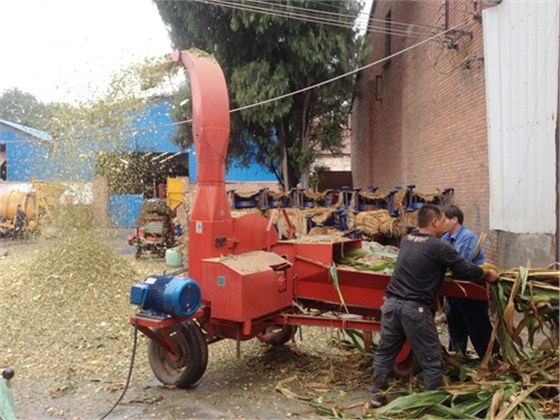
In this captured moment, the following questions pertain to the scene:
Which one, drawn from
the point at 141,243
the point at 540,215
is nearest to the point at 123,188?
the point at 141,243

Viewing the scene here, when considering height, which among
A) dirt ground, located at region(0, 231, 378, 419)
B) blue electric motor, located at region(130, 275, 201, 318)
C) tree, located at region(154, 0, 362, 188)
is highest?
tree, located at region(154, 0, 362, 188)

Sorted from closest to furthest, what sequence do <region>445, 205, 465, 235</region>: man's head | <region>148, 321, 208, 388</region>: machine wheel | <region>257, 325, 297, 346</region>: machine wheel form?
<region>148, 321, 208, 388</region>: machine wheel → <region>445, 205, 465, 235</region>: man's head → <region>257, 325, 297, 346</region>: machine wheel

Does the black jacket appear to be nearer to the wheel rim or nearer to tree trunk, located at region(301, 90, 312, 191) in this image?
the wheel rim

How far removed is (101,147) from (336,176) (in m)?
13.7

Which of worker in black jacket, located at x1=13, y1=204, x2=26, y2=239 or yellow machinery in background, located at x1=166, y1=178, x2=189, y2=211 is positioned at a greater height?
yellow machinery in background, located at x1=166, y1=178, x2=189, y2=211

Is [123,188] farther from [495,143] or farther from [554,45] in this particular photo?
[554,45]

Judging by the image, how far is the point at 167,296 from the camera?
3.99 meters

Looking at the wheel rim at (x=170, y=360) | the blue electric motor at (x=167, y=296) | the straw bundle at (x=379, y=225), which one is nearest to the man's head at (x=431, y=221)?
the blue electric motor at (x=167, y=296)

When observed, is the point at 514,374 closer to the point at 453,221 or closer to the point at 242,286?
the point at 453,221

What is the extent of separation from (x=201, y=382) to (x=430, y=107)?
7996 mm

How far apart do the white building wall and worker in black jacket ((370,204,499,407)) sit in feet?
9.28

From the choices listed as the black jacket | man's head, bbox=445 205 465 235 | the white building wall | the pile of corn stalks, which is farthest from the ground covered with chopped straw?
the white building wall

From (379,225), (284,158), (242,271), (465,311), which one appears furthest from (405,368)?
(284,158)

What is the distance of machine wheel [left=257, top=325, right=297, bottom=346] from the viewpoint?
5.38 metres
